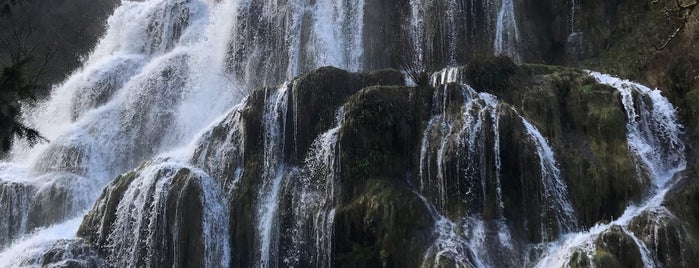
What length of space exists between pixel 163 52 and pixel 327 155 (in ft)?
57.6

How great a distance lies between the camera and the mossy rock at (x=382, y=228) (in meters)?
12.8

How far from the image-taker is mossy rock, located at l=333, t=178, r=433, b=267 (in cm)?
1279

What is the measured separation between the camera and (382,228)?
1305cm

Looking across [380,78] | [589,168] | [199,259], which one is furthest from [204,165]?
[589,168]

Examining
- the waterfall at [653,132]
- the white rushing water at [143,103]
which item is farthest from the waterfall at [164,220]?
the waterfall at [653,132]

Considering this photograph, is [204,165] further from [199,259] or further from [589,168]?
[589,168]

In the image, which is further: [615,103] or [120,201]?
[120,201]

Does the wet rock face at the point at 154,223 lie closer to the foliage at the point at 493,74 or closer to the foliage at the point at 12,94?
the foliage at the point at 12,94

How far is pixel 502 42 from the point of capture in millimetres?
20078

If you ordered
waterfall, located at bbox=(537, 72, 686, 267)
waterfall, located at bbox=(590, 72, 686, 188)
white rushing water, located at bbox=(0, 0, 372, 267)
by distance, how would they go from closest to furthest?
waterfall, located at bbox=(537, 72, 686, 267)
waterfall, located at bbox=(590, 72, 686, 188)
white rushing water, located at bbox=(0, 0, 372, 267)

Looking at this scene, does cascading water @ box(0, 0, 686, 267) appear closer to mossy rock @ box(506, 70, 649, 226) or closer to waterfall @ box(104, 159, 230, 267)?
waterfall @ box(104, 159, 230, 267)

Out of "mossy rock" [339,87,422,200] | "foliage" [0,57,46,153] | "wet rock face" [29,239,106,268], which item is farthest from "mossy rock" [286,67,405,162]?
"foliage" [0,57,46,153]

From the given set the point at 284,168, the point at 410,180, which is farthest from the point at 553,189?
the point at 284,168

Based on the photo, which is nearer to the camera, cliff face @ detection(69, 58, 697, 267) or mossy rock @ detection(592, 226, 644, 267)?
mossy rock @ detection(592, 226, 644, 267)
